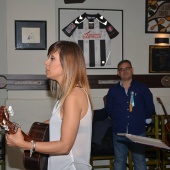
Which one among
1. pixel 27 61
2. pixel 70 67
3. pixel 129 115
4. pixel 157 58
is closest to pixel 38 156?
pixel 70 67

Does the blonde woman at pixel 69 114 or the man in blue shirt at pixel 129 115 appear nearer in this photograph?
the blonde woman at pixel 69 114

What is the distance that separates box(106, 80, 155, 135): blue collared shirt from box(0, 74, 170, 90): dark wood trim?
791 mm

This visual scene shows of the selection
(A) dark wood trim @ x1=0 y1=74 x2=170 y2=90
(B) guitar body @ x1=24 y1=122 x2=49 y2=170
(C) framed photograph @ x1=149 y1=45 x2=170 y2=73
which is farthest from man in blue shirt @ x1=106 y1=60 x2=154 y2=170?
(B) guitar body @ x1=24 y1=122 x2=49 y2=170

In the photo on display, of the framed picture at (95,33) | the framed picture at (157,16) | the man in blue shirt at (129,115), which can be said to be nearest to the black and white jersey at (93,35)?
the framed picture at (95,33)

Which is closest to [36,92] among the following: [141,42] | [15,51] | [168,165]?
[15,51]

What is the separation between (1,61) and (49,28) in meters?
0.85

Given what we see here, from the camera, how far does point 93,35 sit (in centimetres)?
442

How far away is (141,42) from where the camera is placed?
459 centimetres

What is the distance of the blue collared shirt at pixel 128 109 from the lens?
3.53 meters

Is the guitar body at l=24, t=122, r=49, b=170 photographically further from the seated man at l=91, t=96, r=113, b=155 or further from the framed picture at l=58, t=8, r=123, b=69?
the framed picture at l=58, t=8, r=123, b=69

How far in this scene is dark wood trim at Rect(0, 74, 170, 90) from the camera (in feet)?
13.6

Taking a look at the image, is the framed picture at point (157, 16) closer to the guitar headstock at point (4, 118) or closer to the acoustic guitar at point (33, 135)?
the acoustic guitar at point (33, 135)

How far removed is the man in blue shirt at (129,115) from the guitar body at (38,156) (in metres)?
1.55

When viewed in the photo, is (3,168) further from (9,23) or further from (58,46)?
(58,46)
